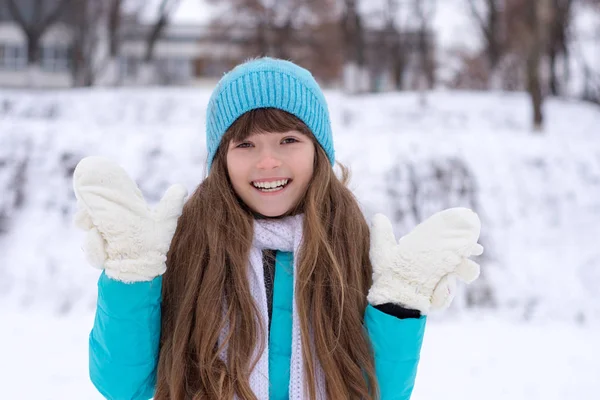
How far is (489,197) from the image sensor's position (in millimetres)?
5844

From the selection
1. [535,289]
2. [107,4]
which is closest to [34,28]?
[107,4]

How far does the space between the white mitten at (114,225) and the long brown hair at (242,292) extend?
0.16m

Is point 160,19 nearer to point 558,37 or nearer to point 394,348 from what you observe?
point 558,37

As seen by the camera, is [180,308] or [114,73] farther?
[114,73]

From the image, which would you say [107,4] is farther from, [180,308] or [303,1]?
[180,308]

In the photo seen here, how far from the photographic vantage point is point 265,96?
5.04ft

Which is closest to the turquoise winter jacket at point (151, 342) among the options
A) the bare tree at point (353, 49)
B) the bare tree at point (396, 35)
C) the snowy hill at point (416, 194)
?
the snowy hill at point (416, 194)

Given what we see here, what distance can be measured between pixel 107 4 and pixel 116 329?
19880mm

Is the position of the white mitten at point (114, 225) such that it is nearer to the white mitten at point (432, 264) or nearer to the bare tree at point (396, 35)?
the white mitten at point (432, 264)

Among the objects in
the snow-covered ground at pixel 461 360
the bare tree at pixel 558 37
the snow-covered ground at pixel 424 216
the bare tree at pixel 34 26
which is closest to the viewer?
the snow-covered ground at pixel 461 360

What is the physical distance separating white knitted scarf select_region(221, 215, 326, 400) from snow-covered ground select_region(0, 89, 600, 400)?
1541 millimetres

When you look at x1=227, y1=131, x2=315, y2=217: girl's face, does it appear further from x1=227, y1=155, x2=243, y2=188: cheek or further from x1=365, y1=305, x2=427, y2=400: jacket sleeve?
x1=365, y1=305, x2=427, y2=400: jacket sleeve

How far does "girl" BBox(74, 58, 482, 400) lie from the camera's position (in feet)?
4.61

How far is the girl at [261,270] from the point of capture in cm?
140
